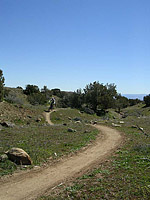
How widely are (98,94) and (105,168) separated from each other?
4338cm

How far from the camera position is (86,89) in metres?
56.6

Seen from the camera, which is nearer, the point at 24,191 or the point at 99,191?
the point at 99,191

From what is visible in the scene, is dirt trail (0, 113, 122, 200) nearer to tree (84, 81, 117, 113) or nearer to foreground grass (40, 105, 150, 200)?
foreground grass (40, 105, 150, 200)

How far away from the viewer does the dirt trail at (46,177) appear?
24.3ft

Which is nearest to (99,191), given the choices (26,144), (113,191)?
(113,191)

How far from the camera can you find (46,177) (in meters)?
9.02

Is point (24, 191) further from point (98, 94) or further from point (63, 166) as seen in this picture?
point (98, 94)

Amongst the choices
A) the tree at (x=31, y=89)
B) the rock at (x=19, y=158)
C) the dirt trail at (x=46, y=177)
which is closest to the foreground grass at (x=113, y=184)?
the dirt trail at (x=46, y=177)

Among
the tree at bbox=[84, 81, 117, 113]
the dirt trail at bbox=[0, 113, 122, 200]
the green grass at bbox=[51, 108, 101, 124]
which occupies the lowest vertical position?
the dirt trail at bbox=[0, 113, 122, 200]

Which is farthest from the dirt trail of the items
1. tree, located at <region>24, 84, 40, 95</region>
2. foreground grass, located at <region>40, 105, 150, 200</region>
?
tree, located at <region>24, 84, 40, 95</region>

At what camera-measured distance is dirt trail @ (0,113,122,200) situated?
7.41 m

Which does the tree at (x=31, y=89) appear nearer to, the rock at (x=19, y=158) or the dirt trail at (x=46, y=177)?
the dirt trail at (x=46, y=177)

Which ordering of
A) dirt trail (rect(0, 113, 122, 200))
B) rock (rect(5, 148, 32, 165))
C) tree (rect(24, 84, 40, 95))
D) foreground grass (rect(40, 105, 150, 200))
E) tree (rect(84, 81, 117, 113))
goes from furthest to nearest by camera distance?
tree (rect(24, 84, 40, 95)), tree (rect(84, 81, 117, 113)), rock (rect(5, 148, 32, 165)), dirt trail (rect(0, 113, 122, 200)), foreground grass (rect(40, 105, 150, 200))

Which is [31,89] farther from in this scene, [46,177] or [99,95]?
[46,177]
